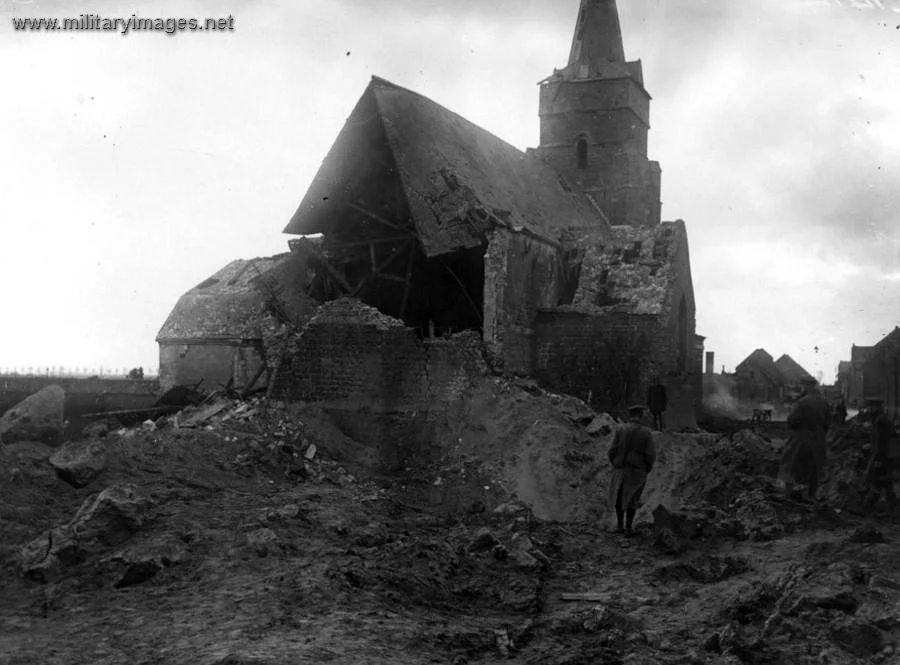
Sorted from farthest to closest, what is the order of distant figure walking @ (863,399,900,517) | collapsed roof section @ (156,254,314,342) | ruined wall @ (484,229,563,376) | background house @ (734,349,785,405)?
background house @ (734,349,785,405)
collapsed roof section @ (156,254,314,342)
ruined wall @ (484,229,563,376)
distant figure walking @ (863,399,900,517)

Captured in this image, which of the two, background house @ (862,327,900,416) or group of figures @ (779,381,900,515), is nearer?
group of figures @ (779,381,900,515)

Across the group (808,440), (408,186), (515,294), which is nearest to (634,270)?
→ (515,294)

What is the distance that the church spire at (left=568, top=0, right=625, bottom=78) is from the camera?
36562mm

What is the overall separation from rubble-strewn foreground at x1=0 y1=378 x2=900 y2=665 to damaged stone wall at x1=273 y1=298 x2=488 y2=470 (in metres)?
1.44

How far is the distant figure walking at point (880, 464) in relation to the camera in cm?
1262

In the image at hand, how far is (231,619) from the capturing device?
8227mm

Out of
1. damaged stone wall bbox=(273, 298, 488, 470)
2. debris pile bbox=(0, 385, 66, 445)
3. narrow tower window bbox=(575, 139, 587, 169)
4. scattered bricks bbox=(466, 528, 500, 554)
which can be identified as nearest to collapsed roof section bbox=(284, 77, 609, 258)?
damaged stone wall bbox=(273, 298, 488, 470)

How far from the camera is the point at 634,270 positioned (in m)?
22.0

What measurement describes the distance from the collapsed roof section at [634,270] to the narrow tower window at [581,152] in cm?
1356

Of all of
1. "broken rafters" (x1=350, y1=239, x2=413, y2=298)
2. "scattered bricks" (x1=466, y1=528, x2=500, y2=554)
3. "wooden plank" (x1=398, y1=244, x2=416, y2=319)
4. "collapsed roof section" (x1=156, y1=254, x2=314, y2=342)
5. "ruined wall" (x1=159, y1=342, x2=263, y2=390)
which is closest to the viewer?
"scattered bricks" (x1=466, y1=528, x2=500, y2=554)

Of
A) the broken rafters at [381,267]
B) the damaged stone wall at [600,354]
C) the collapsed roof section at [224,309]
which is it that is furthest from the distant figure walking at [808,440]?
the collapsed roof section at [224,309]

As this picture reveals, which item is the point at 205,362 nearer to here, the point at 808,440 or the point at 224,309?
the point at 224,309

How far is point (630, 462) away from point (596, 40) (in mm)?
28406

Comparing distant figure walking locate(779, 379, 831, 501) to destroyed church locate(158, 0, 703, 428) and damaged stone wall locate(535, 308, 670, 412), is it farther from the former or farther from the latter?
damaged stone wall locate(535, 308, 670, 412)
